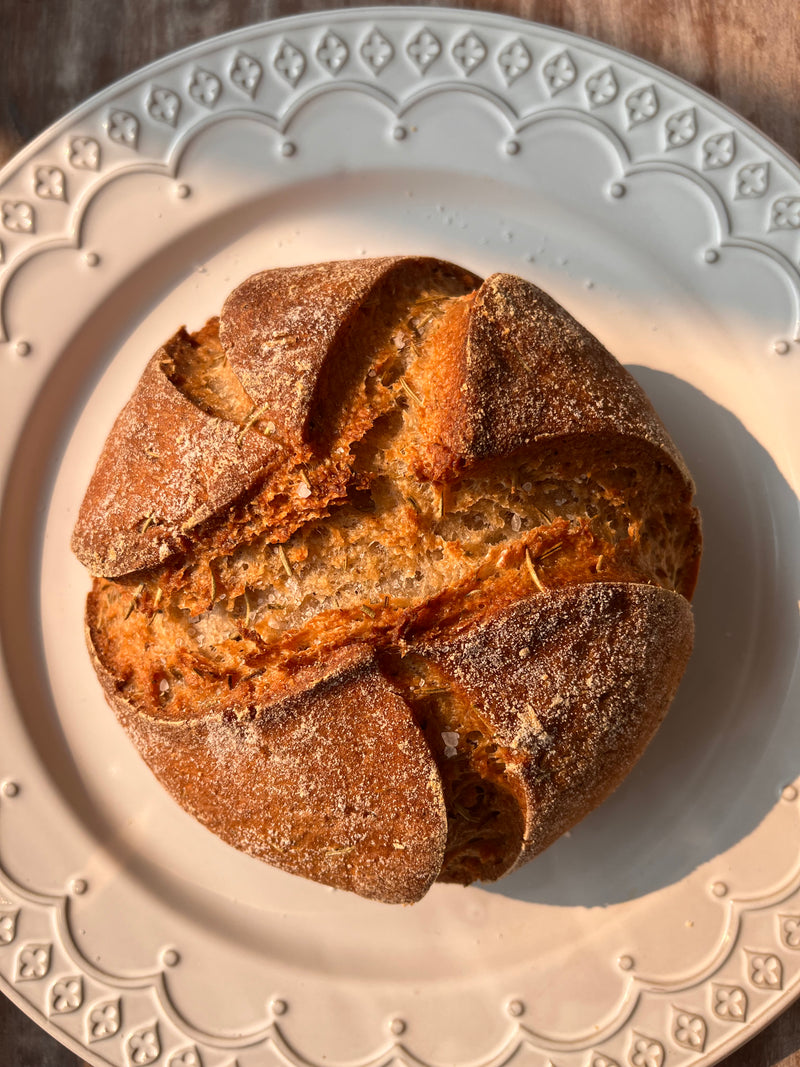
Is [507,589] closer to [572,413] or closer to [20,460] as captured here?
[572,413]

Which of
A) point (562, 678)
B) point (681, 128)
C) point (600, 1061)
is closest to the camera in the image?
point (562, 678)

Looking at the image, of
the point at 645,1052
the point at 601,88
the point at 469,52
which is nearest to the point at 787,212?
the point at 601,88

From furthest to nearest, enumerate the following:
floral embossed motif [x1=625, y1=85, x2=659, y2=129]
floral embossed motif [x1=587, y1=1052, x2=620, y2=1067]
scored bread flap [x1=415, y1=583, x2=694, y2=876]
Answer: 1. floral embossed motif [x1=625, y1=85, x2=659, y2=129]
2. floral embossed motif [x1=587, y1=1052, x2=620, y2=1067]
3. scored bread flap [x1=415, y1=583, x2=694, y2=876]

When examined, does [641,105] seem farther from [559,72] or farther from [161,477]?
[161,477]

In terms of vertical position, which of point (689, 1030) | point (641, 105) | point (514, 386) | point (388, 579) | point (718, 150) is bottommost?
point (689, 1030)

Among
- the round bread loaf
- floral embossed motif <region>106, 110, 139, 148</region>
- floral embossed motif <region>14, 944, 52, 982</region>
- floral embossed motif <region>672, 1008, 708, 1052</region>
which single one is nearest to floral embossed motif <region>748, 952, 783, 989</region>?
floral embossed motif <region>672, 1008, 708, 1052</region>

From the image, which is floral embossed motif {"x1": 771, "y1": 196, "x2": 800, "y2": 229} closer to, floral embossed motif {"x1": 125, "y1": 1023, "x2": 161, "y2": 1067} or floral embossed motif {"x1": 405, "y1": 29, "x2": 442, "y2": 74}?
floral embossed motif {"x1": 405, "y1": 29, "x2": 442, "y2": 74}
